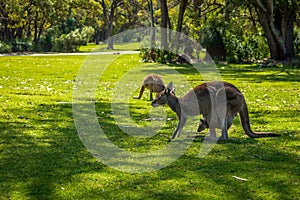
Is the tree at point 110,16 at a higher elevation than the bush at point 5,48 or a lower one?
higher

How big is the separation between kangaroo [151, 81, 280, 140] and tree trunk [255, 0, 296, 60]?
21.2 m

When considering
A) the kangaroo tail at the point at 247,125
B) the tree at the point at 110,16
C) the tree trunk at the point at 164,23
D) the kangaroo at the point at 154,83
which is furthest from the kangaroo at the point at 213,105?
the tree at the point at 110,16

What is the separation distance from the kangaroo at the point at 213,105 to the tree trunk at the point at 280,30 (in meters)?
21.2

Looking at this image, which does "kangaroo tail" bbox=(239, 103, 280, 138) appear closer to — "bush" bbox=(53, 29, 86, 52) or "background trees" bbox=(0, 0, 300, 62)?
"background trees" bbox=(0, 0, 300, 62)

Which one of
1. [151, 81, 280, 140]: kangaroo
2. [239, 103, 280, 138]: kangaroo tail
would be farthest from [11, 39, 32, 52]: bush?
[239, 103, 280, 138]: kangaroo tail

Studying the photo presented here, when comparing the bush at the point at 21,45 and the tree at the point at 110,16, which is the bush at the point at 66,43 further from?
the tree at the point at 110,16

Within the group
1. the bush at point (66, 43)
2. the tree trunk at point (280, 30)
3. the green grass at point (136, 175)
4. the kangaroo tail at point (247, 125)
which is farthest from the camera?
the bush at point (66, 43)

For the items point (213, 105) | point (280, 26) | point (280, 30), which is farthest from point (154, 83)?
point (280, 26)

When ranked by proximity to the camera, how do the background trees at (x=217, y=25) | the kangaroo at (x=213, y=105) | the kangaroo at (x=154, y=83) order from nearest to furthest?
the kangaroo at (x=213, y=105), the kangaroo at (x=154, y=83), the background trees at (x=217, y=25)

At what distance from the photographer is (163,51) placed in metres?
30.9

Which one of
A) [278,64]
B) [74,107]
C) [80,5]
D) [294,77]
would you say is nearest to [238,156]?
[74,107]

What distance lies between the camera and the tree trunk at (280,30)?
29188 millimetres

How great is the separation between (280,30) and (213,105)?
2434 cm

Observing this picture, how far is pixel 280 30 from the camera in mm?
30703
